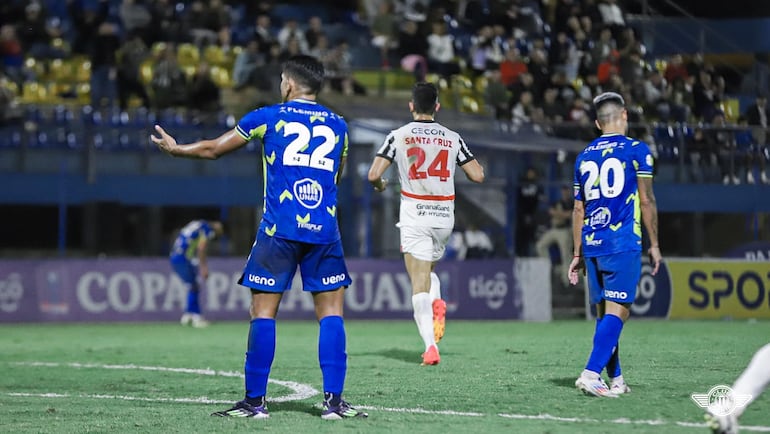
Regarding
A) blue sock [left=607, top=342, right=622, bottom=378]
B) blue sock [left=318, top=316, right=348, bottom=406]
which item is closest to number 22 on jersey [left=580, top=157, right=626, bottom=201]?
blue sock [left=607, top=342, right=622, bottom=378]

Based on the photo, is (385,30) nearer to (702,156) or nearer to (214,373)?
(702,156)

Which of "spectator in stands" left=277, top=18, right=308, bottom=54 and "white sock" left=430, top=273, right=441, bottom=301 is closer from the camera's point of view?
"white sock" left=430, top=273, right=441, bottom=301

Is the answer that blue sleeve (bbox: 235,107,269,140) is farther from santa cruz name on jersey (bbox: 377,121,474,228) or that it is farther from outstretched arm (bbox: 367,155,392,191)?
santa cruz name on jersey (bbox: 377,121,474,228)

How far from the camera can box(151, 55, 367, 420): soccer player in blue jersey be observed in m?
7.77

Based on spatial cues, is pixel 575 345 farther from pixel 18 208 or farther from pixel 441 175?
pixel 18 208

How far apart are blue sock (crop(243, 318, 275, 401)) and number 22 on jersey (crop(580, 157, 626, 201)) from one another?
2758 millimetres

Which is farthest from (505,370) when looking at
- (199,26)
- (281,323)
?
(199,26)

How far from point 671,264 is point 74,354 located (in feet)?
35.5

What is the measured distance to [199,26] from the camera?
1011 inches

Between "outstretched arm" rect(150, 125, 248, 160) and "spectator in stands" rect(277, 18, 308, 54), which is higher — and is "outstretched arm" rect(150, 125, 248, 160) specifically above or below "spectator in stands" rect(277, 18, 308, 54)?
below

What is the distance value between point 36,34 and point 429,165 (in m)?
15.3

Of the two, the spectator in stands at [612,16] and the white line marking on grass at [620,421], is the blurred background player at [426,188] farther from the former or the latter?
the spectator in stands at [612,16]

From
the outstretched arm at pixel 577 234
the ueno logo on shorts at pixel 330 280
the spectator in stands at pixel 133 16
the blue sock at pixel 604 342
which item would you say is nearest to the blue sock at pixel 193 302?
the spectator in stands at pixel 133 16

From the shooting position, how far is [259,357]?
774 centimetres
